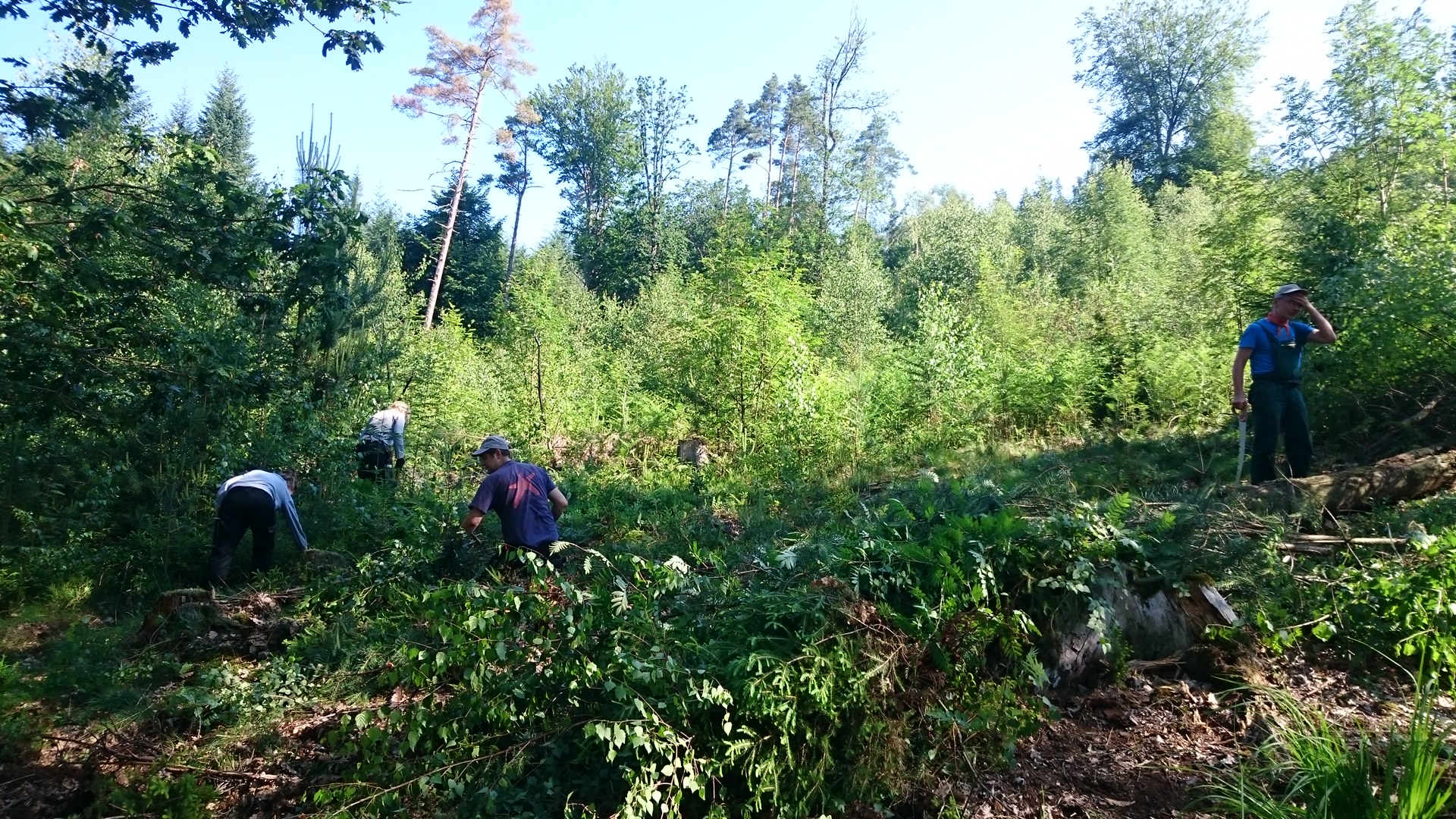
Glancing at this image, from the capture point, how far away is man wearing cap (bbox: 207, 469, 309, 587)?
6.53 meters

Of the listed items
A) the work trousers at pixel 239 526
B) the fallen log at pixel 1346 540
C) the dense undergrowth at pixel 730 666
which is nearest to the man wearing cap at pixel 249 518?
the work trousers at pixel 239 526

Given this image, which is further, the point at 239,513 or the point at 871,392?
the point at 871,392

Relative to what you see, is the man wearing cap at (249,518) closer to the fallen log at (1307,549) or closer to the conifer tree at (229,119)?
the fallen log at (1307,549)

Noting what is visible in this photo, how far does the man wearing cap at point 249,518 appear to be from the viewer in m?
6.53

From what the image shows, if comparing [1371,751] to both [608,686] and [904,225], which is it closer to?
[608,686]

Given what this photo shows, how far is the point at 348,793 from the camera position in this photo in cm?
323

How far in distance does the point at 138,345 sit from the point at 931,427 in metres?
9.15

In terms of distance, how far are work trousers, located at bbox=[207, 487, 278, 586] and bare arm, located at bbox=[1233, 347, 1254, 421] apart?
7.71m

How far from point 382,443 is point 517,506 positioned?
419cm

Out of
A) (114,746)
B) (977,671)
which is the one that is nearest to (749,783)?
(977,671)

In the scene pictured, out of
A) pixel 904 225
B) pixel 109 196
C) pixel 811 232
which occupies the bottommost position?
pixel 109 196

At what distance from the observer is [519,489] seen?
5.81 metres

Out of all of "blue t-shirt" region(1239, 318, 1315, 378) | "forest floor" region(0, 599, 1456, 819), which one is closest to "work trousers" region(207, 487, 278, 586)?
"forest floor" region(0, 599, 1456, 819)

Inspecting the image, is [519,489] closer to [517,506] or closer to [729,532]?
[517,506]
